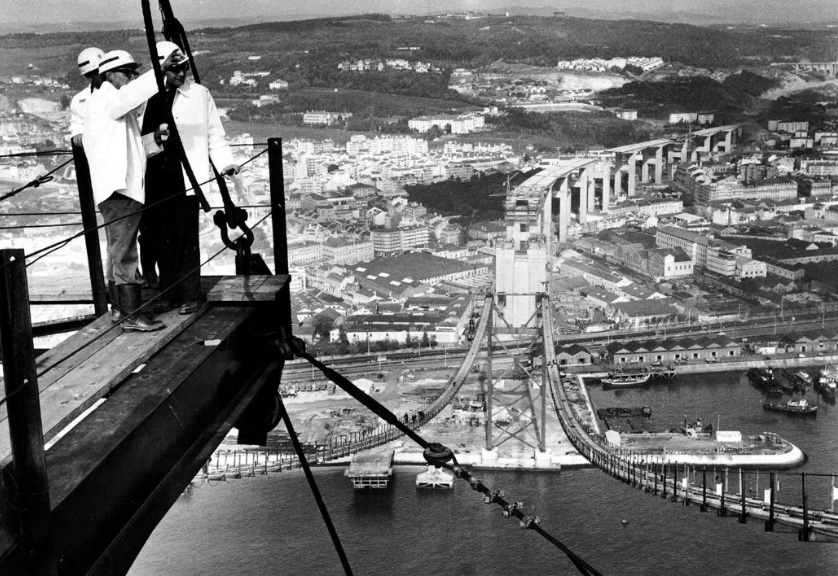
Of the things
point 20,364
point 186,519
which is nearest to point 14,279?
point 20,364

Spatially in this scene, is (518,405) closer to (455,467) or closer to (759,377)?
(759,377)

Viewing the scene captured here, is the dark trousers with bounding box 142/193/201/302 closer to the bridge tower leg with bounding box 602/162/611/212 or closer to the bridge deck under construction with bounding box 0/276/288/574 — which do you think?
the bridge deck under construction with bounding box 0/276/288/574

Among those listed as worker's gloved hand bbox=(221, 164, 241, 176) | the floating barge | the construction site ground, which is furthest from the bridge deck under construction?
the construction site ground

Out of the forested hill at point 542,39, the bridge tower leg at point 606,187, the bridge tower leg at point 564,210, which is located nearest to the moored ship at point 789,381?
the bridge tower leg at point 564,210

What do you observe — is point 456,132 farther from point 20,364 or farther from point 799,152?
point 20,364

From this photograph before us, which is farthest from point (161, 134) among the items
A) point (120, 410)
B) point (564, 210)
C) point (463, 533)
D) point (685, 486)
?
point (564, 210)
